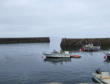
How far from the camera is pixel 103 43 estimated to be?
10375 centimetres

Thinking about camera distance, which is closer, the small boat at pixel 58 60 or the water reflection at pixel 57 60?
the water reflection at pixel 57 60

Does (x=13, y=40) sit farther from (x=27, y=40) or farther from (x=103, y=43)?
(x=103, y=43)

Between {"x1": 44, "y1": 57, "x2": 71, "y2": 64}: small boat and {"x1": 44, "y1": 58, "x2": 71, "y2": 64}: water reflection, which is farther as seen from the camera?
{"x1": 44, "y1": 57, "x2": 71, "y2": 64}: small boat

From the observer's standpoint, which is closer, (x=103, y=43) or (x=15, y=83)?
(x=15, y=83)

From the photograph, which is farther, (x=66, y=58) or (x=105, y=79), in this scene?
(x=66, y=58)

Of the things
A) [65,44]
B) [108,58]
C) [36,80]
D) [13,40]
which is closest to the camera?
[36,80]

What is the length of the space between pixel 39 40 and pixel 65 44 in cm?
6614

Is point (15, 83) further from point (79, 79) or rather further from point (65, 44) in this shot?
point (65, 44)

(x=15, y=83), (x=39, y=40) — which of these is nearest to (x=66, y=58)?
(x=15, y=83)

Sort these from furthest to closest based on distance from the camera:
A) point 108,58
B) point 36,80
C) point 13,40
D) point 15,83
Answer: point 13,40
point 108,58
point 36,80
point 15,83

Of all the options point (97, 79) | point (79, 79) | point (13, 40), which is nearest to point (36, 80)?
point (79, 79)

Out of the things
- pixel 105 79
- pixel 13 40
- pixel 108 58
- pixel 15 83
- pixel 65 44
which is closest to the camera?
pixel 105 79

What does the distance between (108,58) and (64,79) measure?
1099 inches

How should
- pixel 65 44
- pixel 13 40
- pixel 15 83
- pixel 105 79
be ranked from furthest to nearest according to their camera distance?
pixel 13 40, pixel 65 44, pixel 15 83, pixel 105 79
